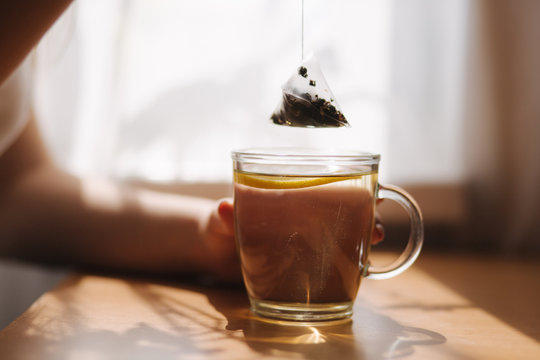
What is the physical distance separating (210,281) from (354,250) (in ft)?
0.98

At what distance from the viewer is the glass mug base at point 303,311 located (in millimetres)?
645

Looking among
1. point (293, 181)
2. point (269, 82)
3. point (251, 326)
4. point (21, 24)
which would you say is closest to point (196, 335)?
point (251, 326)

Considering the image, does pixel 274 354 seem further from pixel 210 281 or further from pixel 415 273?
pixel 415 273

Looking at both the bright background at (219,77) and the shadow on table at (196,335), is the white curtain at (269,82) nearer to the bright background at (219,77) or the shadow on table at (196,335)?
the bright background at (219,77)

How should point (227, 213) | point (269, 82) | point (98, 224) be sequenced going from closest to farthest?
point (227, 213)
point (98, 224)
point (269, 82)

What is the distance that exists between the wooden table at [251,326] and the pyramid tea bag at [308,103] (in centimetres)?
22

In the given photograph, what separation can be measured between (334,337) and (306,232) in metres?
0.11

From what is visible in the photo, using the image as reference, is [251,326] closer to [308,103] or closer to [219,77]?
[308,103]

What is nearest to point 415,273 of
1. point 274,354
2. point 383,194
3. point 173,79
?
point 383,194

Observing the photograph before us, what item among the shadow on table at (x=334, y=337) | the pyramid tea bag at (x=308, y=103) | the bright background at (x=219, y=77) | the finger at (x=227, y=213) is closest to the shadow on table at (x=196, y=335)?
the shadow on table at (x=334, y=337)

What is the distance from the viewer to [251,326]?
2.11 feet

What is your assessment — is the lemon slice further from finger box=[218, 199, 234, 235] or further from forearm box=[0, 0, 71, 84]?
forearm box=[0, 0, 71, 84]

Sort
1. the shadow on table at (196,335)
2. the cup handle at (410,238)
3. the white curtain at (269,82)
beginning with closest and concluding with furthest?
1. the shadow on table at (196,335)
2. the cup handle at (410,238)
3. the white curtain at (269,82)

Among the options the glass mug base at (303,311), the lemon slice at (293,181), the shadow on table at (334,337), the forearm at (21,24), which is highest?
the forearm at (21,24)
